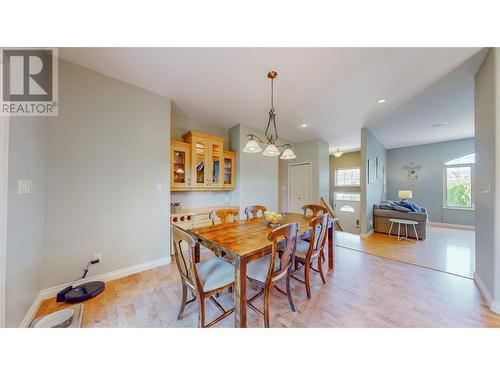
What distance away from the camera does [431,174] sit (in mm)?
5609

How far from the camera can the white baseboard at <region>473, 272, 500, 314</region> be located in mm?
1556

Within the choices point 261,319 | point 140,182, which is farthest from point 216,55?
point 261,319

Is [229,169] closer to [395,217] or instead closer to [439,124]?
[395,217]

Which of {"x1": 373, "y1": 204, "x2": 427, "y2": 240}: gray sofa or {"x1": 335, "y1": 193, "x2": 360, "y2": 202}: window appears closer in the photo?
{"x1": 373, "y1": 204, "x2": 427, "y2": 240}: gray sofa

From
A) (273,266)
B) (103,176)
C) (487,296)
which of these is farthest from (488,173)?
(103,176)

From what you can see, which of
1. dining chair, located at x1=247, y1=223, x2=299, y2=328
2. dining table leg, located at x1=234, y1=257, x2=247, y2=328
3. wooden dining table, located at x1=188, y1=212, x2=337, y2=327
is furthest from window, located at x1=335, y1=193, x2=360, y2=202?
dining table leg, located at x1=234, y1=257, x2=247, y2=328

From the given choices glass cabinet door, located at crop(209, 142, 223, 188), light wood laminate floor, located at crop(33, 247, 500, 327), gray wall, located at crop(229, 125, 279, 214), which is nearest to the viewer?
light wood laminate floor, located at crop(33, 247, 500, 327)

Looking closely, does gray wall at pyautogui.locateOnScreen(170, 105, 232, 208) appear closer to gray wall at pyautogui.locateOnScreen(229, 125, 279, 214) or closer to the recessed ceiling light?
gray wall at pyautogui.locateOnScreen(229, 125, 279, 214)

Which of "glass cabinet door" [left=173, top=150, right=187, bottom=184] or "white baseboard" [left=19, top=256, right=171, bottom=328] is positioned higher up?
"glass cabinet door" [left=173, top=150, right=187, bottom=184]

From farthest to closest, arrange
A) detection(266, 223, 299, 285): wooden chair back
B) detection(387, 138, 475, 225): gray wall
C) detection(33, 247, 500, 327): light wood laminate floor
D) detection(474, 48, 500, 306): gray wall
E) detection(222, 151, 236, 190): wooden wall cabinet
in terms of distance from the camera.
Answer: detection(387, 138, 475, 225): gray wall < detection(222, 151, 236, 190): wooden wall cabinet < detection(474, 48, 500, 306): gray wall < detection(33, 247, 500, 327): light wood laminate floor < detection(266, 223, 299, 285): wooden chair back

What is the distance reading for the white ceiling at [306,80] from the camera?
69.0 inches

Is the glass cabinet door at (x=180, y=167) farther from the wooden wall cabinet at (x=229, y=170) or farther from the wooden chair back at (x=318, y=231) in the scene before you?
the wooden chair back at (x=318, y=231)

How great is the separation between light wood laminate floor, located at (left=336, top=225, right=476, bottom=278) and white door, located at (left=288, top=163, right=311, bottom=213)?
1.47 metres
